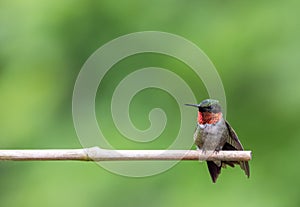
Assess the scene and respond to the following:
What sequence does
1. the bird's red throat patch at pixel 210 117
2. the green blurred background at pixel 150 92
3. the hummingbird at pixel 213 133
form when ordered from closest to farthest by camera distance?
the hummingbird at pixel 213 133 < the bird's red throat patch at pixel 210 117 < the green blurred background at pixel 150 92

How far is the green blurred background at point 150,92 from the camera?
6.84 metres

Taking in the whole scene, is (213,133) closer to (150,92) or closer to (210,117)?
(210,117)

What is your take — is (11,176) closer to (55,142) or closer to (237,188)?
(55,142)

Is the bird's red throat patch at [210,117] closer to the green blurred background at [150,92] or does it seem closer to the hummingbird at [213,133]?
the hummingbird at [213,133]

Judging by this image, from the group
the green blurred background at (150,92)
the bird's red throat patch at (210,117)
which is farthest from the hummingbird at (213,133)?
the green blurred background at (150,92)

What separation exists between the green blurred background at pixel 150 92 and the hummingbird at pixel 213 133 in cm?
348

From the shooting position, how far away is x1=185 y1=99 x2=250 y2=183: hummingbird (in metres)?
2.79

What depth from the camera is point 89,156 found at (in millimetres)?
2498

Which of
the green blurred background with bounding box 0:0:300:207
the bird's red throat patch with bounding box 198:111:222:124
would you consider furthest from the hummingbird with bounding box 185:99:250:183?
the green blurred background with bounding box 0:0:300:207

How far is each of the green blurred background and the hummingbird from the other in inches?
137

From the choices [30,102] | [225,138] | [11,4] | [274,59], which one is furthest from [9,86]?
[225,138]

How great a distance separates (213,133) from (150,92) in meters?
4.77

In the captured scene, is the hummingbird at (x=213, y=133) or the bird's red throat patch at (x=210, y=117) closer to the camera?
the hummingbird at (x=213, y=133)

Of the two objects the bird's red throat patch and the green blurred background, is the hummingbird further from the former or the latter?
the green blurred background
